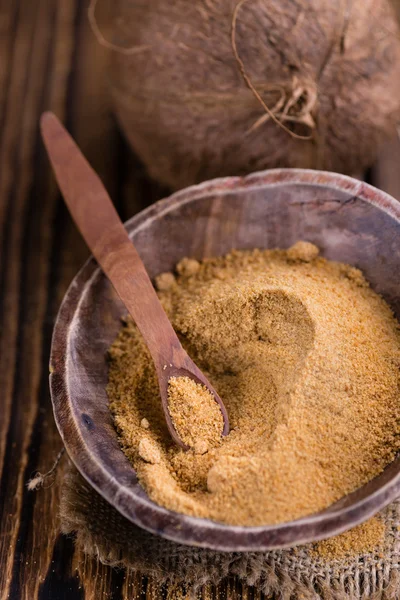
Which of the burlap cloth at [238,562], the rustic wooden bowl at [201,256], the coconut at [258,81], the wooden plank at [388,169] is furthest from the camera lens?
the wooden plank at [388,169]

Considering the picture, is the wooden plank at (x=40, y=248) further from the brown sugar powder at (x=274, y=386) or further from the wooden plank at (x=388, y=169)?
the wooden plank at (x=388, y=169)

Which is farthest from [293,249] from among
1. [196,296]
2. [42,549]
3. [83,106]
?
[83,106]

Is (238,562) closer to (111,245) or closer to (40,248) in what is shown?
(111,245)

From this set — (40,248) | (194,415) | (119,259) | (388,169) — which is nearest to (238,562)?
(194,415)

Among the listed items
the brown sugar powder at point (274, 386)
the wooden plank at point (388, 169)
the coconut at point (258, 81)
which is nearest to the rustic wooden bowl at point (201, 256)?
the brown sugar powder at point (274, 386)

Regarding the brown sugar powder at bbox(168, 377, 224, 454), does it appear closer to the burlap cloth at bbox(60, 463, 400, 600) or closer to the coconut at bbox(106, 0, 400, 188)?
the burlap cloth at bbox(60, 463, 400, 600)

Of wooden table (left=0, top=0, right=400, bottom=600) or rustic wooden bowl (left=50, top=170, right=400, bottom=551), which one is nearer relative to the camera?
rustic wooden bowl (left=50, top=170, right=400, bottom=551)

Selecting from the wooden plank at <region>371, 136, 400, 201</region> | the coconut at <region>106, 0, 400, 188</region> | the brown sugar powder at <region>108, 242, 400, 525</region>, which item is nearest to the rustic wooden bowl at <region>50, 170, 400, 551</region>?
the brown sugar powder at <region>108, 242, 400, 525</region>
